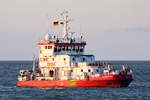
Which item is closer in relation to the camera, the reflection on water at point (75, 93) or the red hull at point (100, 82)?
the reflection on water at point (75, 93)

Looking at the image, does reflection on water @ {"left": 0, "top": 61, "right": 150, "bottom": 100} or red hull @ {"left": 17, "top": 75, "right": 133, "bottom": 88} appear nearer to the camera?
reflection on water @ {"left": 0, "top": 61, "right": 150, "bottom": 100}

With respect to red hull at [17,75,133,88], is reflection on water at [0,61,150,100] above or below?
Answer: below

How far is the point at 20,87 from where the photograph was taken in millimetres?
90500

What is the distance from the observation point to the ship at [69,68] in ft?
276

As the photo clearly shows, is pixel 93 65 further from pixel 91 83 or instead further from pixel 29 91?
pixel 29 91

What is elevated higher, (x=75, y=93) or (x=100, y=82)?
(x=100, y=82)

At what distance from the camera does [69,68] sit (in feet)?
284

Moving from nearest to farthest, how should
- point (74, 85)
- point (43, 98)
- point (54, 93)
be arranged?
1. point (43, 98)
2. point (54, 93)
3. point (74, 85)

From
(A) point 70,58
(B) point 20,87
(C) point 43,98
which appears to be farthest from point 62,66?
(C) point 43,98

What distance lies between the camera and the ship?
84125 mm

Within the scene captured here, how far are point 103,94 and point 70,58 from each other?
1033 centimetres

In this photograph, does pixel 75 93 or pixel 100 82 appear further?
pixel 100 82

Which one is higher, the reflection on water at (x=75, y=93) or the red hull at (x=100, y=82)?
the red hull at (x=100, y=82)

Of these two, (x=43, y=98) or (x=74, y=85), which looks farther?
Answer: (x=74, y=85)
